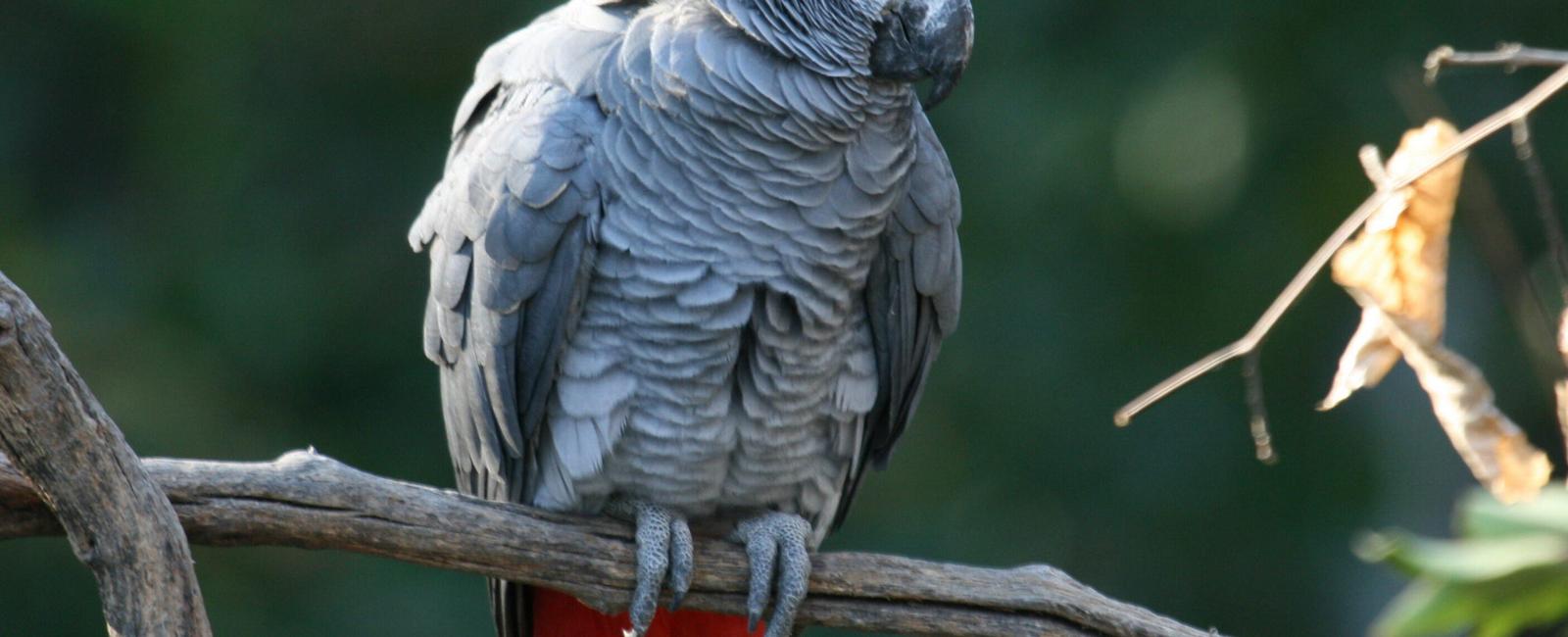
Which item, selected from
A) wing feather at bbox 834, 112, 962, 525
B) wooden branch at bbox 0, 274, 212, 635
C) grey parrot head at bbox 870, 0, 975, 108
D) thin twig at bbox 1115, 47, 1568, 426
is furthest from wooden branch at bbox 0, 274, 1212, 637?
grey parrot head at bbox 870, 0, 975, 108

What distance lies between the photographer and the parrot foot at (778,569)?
187cm

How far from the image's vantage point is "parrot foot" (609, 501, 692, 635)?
70.8 inches

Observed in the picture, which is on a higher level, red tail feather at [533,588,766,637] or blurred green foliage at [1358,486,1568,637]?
blurred green foliage at [1358,486,1568,637]

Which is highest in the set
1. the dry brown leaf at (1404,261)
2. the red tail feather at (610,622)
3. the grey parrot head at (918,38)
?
the grey parrot head at (918,38)

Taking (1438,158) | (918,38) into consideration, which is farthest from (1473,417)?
(918,38)

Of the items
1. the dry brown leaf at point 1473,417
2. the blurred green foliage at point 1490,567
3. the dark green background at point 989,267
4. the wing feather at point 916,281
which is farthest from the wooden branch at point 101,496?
the dark green background at point 989,267

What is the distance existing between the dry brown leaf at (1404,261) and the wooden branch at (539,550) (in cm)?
49

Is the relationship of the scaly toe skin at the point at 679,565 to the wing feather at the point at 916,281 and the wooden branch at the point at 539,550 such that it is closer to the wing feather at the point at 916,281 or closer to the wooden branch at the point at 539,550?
the wooden branch at the point at 539,550

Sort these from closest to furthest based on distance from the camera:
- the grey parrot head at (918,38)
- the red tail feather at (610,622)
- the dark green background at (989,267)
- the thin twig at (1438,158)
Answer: the thin twig at (1438,158) → the grey parrot head at (918,38) → the red tail feather at (610,622) → the dark green background at (989,267)

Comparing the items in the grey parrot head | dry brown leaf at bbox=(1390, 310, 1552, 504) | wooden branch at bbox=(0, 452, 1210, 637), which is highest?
the grey parrot head

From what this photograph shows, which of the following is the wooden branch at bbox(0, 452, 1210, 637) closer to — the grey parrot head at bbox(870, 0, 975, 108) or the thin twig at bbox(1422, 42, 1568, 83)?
the grey parrot head at bbox(870, 0, 975, 108)

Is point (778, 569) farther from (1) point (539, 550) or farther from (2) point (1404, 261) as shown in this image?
(2) point (1404, 261)

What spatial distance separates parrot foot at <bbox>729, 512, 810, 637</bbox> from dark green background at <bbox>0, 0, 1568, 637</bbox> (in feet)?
7.41

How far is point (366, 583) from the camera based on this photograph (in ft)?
13.4
